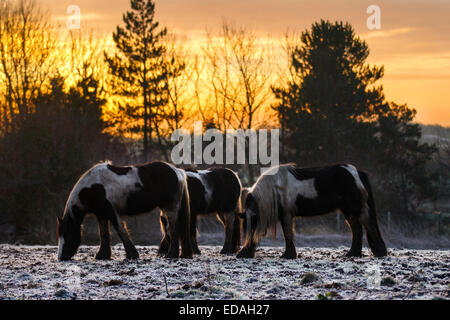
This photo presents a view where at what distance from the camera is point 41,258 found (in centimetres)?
1344

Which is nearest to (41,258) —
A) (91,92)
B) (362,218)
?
(362,218)

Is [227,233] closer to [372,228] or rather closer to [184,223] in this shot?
[184,223]

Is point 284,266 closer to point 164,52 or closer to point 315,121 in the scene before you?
point 315,121

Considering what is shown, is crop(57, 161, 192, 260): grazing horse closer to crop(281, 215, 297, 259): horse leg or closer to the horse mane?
the horse mane

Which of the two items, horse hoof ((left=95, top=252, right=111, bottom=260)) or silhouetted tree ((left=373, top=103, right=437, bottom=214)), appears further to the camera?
silhouetted tree ((left=373, top=103, right=437, bottom=214))

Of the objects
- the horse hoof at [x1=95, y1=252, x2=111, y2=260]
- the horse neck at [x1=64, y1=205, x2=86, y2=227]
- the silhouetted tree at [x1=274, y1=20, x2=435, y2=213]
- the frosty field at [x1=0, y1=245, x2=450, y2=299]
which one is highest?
the silhouetted tree at [x1=274, y1=20, x2=435, y2=213]

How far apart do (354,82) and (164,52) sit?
12.0 meters

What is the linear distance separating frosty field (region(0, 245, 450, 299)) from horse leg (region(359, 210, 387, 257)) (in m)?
0.22

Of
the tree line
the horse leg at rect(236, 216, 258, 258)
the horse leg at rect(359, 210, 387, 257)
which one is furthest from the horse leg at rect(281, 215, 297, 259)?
the tree line

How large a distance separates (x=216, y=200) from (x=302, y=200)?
219 cm

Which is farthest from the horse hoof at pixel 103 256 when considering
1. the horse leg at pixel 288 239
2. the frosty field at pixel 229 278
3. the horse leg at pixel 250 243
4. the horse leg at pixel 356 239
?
the horse leg at pixel 356 239

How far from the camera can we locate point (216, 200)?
14.2 m

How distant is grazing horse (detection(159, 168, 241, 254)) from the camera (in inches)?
552

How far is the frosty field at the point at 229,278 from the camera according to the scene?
8.23 meters
